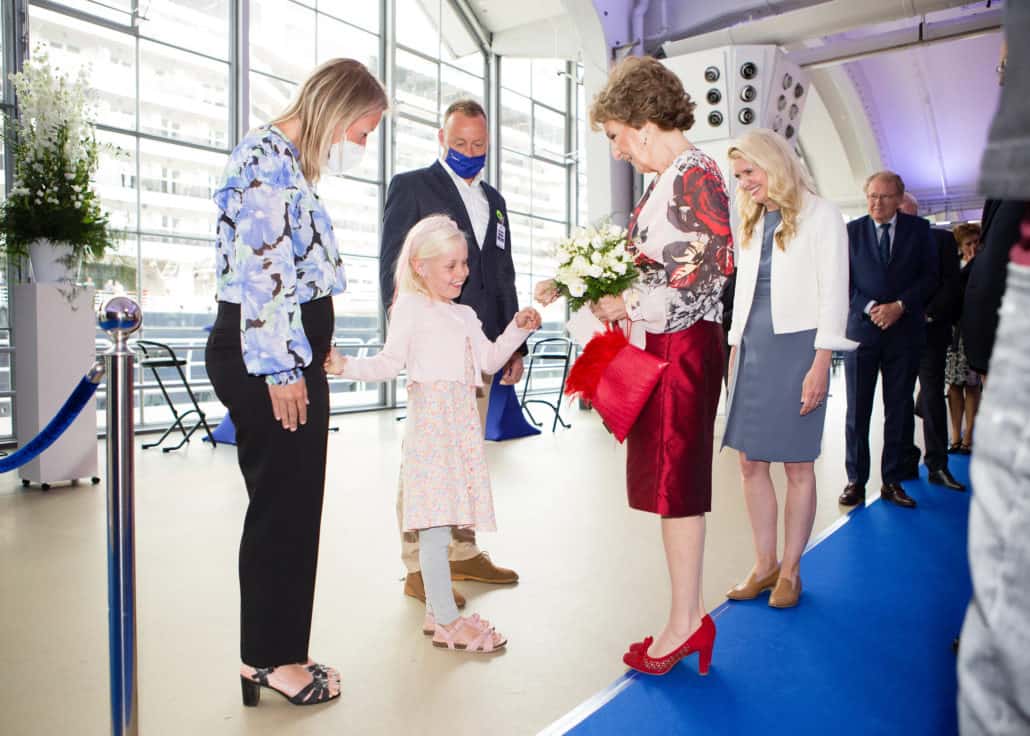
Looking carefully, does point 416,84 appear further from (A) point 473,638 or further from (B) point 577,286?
(A) point 473,638

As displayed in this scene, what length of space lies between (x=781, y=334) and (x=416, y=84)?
7.91m

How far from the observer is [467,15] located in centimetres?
1013

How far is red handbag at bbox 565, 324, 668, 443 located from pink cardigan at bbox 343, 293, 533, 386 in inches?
13.9

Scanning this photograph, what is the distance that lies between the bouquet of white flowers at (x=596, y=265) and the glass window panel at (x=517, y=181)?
882cm

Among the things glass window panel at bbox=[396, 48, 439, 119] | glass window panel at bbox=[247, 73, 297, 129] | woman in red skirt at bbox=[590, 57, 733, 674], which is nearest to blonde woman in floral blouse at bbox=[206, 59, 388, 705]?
woman in red skirt at bbox=[590, 57, 733, 674]

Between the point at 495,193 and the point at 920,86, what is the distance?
14.3 meters

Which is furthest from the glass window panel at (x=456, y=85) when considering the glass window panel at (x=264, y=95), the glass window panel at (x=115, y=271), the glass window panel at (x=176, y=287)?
the glass window panel at (x=115, y=271)

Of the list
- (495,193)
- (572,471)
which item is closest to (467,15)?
(572,471)

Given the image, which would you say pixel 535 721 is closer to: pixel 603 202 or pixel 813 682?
pixel 813 682

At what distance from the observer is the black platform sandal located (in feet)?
6.63

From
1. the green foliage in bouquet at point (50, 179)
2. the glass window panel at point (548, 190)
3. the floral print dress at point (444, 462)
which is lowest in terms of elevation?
the floral print dress at point (444, 462)

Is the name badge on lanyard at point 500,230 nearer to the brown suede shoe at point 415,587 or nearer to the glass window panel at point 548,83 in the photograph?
the brown suede shoe at point 415,587

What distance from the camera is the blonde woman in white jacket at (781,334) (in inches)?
106

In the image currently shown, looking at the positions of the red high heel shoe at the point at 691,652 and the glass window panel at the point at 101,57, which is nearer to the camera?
the red high heel shoe at the point at 691,652
